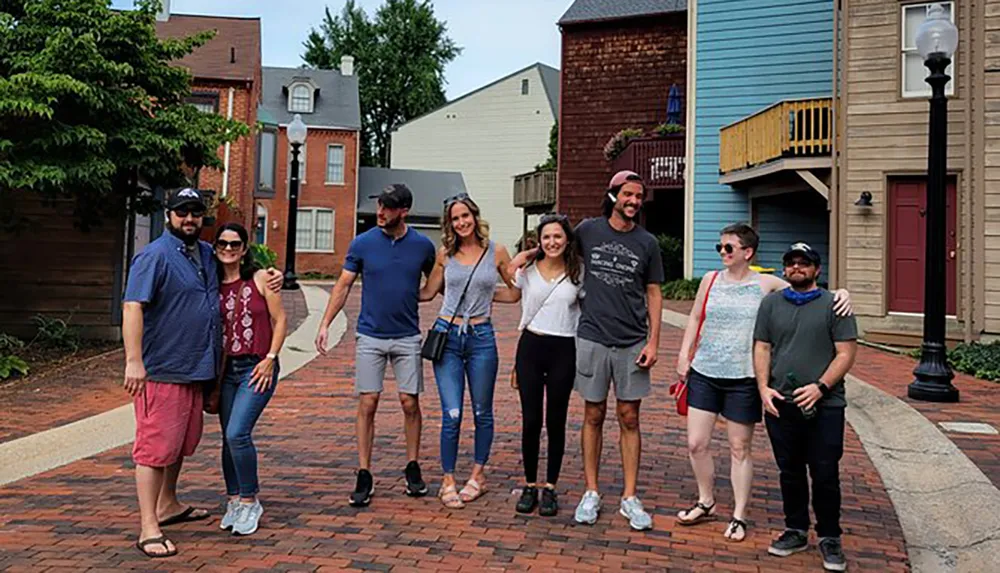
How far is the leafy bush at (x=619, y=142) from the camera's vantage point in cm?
2117

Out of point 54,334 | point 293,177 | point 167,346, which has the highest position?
point 293,177

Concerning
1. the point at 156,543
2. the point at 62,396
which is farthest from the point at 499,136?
the point at 156,543

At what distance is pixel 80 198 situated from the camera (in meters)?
10.7

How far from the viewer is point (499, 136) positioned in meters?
38.7

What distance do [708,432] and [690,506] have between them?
27.4 inches

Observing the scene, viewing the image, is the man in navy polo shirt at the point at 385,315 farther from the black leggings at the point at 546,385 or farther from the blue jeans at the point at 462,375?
the black leggings at the point at 546,385

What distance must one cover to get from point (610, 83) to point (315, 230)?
15.5 metres

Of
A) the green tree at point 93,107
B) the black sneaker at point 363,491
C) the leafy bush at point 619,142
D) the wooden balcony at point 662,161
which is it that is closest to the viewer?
the black sneaker at point 363,491

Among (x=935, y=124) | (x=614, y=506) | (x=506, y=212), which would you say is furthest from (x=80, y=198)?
(x=506, y=212)

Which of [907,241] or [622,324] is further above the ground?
[907,241]

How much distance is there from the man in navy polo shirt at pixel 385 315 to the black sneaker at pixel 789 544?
1979 millimetres

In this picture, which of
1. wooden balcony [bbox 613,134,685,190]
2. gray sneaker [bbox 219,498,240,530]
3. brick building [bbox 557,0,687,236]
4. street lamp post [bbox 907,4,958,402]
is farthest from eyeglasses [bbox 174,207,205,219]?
brick building [bbox 557,0,687,236]

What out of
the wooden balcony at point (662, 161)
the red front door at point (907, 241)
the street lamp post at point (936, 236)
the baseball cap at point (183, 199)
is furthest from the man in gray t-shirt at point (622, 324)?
the wooden balcony at point (662, 161)

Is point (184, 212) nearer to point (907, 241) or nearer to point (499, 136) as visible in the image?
point (907, 241)
